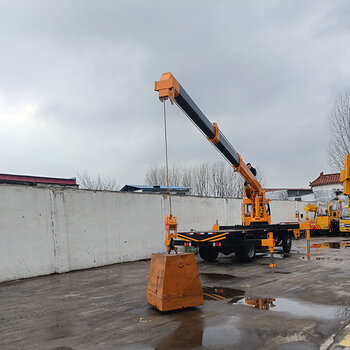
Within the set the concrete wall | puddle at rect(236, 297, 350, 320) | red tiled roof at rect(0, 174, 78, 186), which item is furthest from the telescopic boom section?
red tiled roof at rect(0, 174, 78, 186)

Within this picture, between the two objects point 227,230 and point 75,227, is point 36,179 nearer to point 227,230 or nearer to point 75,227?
point 75,227

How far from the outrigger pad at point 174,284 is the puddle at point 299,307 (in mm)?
1134

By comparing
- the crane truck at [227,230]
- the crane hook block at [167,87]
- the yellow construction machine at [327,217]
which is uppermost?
the crane hook block at [167,87]

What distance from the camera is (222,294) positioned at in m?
7.89

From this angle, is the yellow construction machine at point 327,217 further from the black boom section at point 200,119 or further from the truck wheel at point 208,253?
the black boom section at point 200,119

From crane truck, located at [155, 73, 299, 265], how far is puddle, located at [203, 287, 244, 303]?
53.5 inches

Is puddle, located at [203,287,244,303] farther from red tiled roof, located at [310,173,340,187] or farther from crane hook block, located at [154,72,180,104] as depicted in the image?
red tiled roof, located at [310,173,340,187]

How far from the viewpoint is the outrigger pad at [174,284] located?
6.40 meters

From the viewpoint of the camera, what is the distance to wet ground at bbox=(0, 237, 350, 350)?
16.4 ft

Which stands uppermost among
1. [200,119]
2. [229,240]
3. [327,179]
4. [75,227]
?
[200,119]

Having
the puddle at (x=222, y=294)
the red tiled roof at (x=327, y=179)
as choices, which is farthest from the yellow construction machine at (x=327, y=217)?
the puddle at (x=222, y=294)

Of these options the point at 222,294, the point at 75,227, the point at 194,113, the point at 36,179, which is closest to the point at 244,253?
the point at 222,294

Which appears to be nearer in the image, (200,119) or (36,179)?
(200,119)

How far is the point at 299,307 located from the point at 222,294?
5.97 ft
